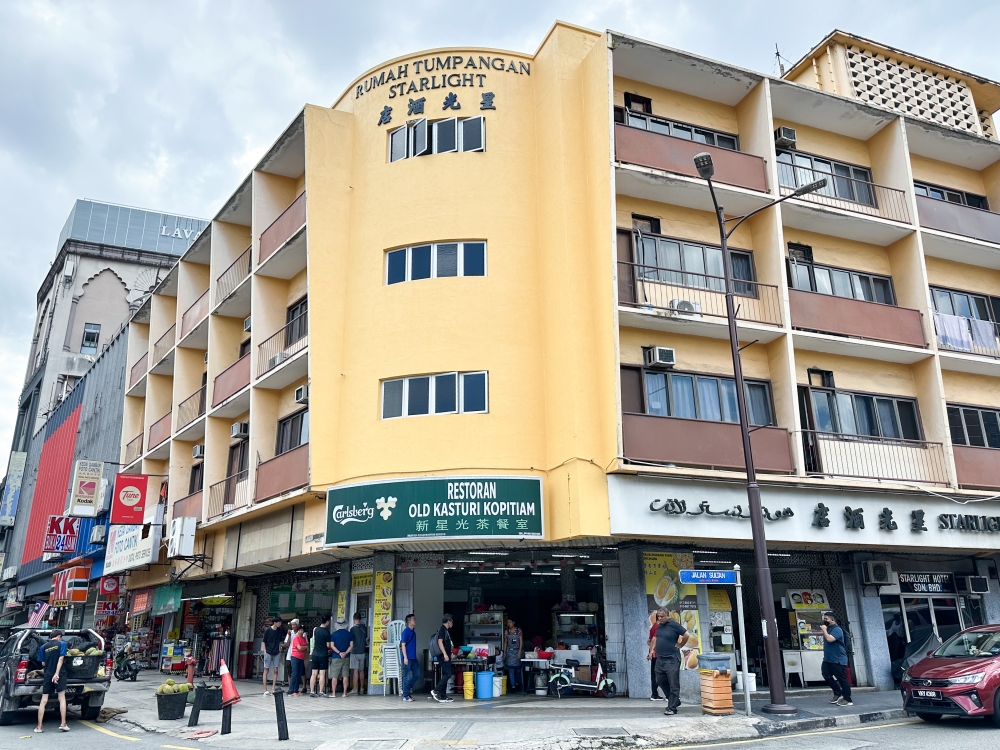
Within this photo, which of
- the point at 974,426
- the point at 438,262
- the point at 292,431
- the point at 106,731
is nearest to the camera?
the point at 106,731

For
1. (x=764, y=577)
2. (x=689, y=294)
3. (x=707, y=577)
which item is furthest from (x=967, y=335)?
(x=707, y=577)

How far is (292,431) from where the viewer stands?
21.2 meters

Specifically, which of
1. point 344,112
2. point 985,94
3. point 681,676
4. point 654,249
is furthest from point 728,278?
point 985,94

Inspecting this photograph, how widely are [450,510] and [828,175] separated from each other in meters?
13.9

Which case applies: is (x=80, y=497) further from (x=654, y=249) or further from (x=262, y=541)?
(x=654, y=249)

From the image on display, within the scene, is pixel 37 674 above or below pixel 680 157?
below

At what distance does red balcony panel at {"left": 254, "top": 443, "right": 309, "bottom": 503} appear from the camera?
18281 millimetres

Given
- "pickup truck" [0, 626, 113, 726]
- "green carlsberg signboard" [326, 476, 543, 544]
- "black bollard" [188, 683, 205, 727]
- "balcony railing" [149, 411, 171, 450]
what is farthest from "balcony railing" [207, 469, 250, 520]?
"black bollard" [188, 683, 205, 727]

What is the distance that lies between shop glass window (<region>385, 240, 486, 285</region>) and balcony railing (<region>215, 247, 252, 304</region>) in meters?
8.07

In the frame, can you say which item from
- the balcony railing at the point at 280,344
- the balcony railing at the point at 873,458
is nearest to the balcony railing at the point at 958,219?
the balcony railing at the point at 873,458

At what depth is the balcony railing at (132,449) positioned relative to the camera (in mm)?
32812

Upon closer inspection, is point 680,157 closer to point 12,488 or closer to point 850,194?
point 850,194

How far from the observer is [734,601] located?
1833 centimetres

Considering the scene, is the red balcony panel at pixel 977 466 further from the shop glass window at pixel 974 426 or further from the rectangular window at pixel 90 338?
the rectangular window at pixel 90 338
